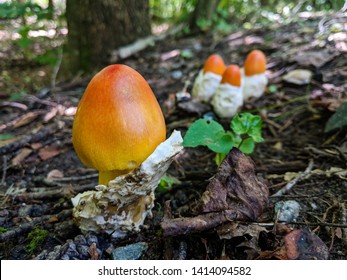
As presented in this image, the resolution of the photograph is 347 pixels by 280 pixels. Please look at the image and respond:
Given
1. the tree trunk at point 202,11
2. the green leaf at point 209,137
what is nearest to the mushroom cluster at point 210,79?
the green leaf at point 209,137

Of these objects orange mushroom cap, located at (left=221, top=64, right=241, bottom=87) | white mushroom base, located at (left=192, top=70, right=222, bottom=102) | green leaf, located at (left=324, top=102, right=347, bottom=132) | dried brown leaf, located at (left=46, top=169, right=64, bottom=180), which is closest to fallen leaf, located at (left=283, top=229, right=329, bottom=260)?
green leaf, located at (left=324, top=102, right=347, bottom=132)

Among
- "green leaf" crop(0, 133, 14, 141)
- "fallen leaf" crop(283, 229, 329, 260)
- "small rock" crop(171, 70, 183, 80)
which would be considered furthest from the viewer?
"small rock" crop(171, 70, 183, 80)

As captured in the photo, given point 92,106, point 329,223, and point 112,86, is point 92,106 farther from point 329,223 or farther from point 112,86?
point 329,223

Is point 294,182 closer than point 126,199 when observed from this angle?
No

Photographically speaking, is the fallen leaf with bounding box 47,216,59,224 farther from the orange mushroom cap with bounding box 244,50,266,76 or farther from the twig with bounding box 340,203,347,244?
the orange mushroom cap with bounding box 244,50,266,76

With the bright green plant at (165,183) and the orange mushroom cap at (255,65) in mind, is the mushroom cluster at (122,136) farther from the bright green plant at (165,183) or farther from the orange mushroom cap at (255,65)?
→ the orange mushroom cap at (255,65)

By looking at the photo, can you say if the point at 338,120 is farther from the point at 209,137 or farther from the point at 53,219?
the point at 53,219

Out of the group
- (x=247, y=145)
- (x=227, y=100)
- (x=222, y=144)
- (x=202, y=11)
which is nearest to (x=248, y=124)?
(x=247, y=145)
